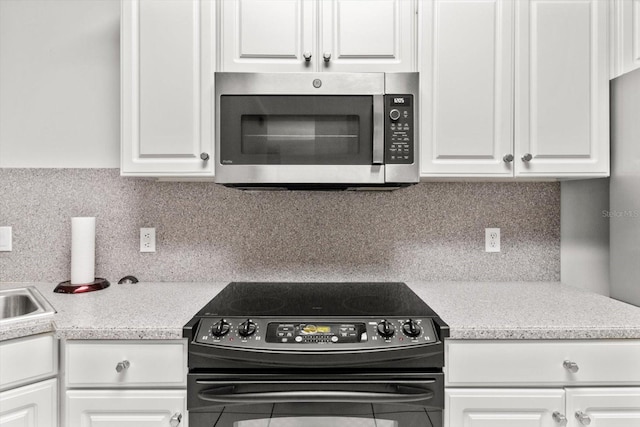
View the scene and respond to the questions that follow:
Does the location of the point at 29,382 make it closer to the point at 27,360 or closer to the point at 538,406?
the point at 27,360

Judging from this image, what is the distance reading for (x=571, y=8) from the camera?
138 centimetres

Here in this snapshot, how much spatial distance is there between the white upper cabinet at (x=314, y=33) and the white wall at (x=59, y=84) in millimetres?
699

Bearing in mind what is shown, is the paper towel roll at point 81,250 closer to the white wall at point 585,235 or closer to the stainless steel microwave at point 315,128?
the stainless steel microwave at point 315,128

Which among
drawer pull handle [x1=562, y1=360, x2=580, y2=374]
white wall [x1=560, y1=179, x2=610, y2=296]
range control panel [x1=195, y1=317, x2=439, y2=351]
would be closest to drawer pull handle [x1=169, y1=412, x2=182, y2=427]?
range control panel [x1=195, y1=317, x2=439, y2=351]

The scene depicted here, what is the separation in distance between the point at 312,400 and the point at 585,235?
1383mm

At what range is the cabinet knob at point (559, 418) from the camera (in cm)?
107

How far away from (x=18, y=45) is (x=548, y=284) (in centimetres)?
260

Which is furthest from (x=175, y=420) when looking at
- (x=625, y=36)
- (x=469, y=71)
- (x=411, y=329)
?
(x=625, y=36)

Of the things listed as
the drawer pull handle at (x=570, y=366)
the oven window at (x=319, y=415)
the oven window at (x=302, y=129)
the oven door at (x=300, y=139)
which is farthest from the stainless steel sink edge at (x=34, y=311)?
the drawer pull handle at (x=570, y=366)

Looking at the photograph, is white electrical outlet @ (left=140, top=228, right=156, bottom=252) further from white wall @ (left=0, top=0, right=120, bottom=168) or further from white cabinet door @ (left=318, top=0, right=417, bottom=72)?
white cabinet door @ (left=318, top=0, right=417, bottom=72)

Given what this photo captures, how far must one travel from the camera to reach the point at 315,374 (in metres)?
1.07

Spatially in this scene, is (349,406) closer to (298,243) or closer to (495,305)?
(495,305)

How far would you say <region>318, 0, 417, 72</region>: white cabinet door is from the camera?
138 cm

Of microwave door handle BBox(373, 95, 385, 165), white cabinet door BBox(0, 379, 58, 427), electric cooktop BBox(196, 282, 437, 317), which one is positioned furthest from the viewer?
microwave door handle BBox(373, 95, 385, 165)
